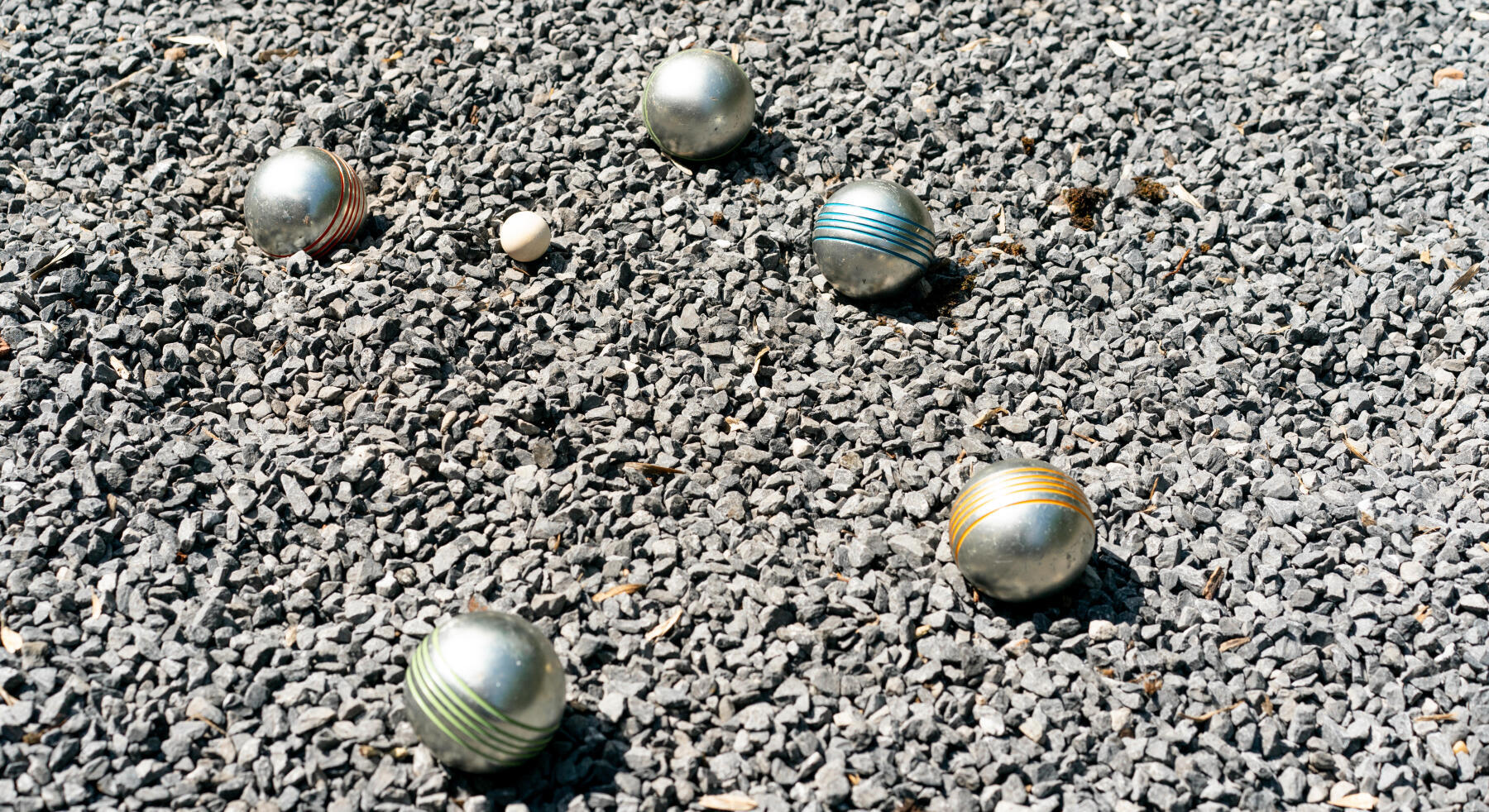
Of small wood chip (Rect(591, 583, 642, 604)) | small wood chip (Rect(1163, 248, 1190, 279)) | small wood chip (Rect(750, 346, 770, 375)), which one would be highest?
small wood chip (Rect(1163, 248, 1190, 279))

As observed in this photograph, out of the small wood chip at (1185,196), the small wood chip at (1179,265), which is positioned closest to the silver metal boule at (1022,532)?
the small wood chip at (1179,265)

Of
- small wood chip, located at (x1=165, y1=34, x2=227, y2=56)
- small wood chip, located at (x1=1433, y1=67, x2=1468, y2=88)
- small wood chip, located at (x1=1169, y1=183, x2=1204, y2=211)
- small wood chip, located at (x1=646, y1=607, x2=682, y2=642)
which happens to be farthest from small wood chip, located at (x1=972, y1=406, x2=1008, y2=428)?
small wood chip, located at (x1=165, y1=34, x2=227, y2=56)

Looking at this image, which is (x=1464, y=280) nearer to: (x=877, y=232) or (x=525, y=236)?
(x=877, y=232)

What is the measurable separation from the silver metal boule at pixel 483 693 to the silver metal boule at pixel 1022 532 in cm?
153

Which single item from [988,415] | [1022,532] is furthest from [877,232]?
[1022,532]

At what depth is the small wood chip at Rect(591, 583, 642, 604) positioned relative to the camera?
4.13m

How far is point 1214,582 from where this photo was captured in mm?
4293

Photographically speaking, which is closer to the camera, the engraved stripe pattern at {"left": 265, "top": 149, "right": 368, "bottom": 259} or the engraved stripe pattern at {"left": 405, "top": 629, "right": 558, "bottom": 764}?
the engraved stripe pattern at {"left": 405, "top": 629, "right": 558, "bottom": 764}

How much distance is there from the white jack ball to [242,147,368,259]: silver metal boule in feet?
2.35

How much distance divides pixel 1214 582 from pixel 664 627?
6.77 feet

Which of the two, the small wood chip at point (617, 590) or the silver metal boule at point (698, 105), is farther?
the silver metal boule at point (698, 105)

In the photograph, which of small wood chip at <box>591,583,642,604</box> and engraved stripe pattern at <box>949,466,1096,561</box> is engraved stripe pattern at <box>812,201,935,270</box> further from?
small wood chip at <box>591,583,642,604</box>

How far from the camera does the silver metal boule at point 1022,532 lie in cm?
398

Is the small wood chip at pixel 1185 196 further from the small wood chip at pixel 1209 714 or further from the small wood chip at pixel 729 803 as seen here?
the small wood chip at pixel 729 803
